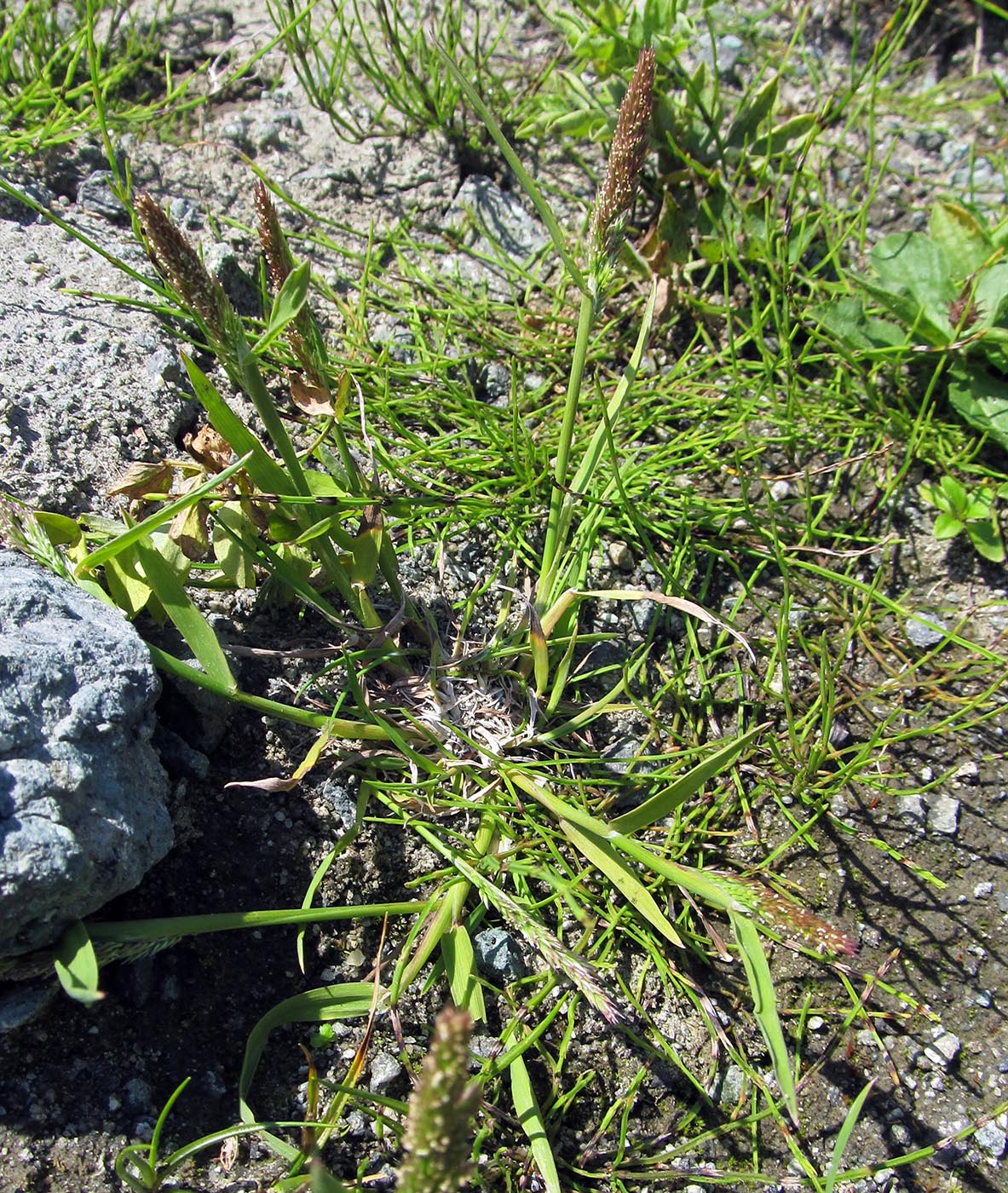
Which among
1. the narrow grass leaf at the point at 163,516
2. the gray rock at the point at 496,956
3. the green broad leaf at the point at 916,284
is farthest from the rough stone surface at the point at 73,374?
the green broad leaf at the point at 916,284

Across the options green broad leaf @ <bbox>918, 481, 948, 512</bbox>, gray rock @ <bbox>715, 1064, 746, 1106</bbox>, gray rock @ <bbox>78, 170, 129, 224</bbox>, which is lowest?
gray rock @ <bbox>715, 1064, 746, 1106</bbox>

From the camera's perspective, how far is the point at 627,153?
1.50m

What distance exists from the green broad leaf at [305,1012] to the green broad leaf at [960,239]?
221 cm

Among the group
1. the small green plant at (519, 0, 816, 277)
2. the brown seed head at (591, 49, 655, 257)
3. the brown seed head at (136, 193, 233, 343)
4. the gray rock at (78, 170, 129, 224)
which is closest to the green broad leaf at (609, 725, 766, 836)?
the brown seed head at (591, 49, 655, 257)

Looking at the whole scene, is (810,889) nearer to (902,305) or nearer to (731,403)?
(731,403)

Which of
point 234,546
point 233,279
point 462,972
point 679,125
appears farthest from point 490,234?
point 462,972

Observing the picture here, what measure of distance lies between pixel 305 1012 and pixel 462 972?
0.28 meters

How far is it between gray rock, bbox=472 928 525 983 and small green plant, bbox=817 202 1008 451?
149 centimetres

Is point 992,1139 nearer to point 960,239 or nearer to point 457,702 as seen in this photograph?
point 457,702

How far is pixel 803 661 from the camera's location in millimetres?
2154

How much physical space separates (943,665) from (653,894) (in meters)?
0.89

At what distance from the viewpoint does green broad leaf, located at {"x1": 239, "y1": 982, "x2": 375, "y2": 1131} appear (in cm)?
152

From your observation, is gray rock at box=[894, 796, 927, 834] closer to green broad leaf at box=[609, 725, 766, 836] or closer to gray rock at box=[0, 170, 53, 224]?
green broad leaf at box=[609, 725, 766, 836]

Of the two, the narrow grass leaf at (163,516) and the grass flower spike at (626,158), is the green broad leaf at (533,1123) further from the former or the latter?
the grass flower spike at (626,158)
